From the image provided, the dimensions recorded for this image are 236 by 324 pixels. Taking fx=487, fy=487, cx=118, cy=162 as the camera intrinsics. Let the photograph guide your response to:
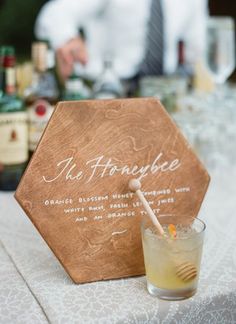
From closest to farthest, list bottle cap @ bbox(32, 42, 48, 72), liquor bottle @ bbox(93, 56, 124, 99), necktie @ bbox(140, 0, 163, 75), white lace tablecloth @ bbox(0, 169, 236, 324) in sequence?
white lace tablecloth @ bbox(0, 169, 236, 324)
bottle cap @ bbox(32, 42, 48, 72)
liquor bottle @ bbox(93, 56, 124, 99)
necktie @ bbox(140, 0, 163, 75)

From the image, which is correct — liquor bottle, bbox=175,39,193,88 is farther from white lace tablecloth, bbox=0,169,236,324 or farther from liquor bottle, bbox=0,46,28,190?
white lace tablecloth, bbox=0,169,236,324

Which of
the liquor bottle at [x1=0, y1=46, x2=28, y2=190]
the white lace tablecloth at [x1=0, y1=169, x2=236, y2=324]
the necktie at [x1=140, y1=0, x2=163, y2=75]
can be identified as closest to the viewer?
the white lace tablecloth at [x1=0, y1=169, x2=236, y2=324]

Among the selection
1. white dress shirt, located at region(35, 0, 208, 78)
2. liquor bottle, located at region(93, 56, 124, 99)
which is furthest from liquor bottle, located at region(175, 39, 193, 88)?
white dress shirt, located at region(35, 0, 208, 78)

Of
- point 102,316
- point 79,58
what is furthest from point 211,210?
point 79,58

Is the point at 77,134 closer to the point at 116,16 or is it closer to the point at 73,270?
the point at 73,270

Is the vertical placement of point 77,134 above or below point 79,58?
above

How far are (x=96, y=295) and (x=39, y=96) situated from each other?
2.42 ft

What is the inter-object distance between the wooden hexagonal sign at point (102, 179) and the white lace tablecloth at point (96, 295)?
0.11ft

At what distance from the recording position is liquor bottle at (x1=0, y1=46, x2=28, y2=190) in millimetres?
1018

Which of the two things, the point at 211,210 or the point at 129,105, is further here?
the point at 211,210

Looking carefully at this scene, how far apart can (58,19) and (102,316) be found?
1679mm

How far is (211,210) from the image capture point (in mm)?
913

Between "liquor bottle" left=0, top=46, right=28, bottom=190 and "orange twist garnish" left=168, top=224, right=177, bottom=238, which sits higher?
"orange twist garnish" left=168, top=224, right=177, bottom=238

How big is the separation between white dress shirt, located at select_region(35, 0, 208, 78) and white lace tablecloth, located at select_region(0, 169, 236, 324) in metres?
1.47
